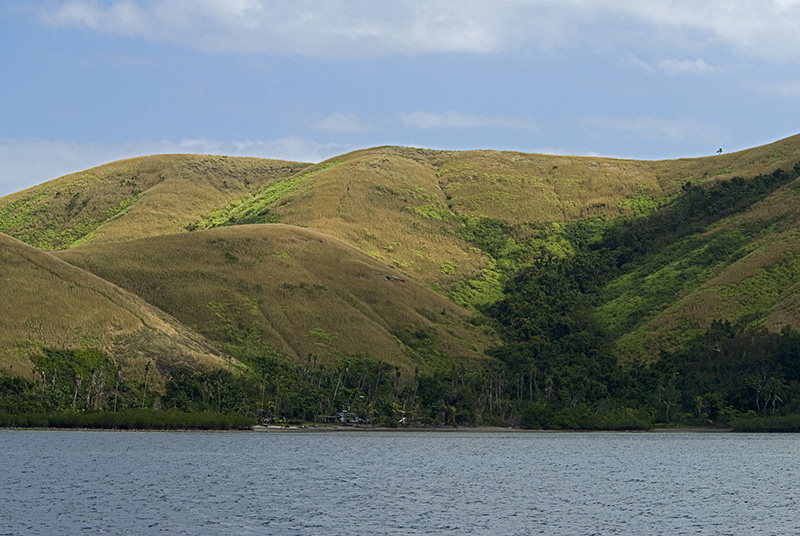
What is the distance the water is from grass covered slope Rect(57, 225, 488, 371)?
4302 centimetres

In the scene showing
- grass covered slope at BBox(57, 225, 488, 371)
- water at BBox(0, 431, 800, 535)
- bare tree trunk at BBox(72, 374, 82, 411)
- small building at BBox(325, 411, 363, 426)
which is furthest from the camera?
grass covered slope at BBox(57, 225, 488, 371)

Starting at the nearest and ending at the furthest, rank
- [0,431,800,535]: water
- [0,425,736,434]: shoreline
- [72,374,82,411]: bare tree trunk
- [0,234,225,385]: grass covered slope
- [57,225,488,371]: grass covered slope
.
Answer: [0,431,800,535]: water, [72,374,82,411]: bare tree trunk, [0,425,736,434]: shoreline, [0,234,225,385]: grass covered slope, [57,225,488,371]: grass covered slope

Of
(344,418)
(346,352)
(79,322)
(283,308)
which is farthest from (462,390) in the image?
(79,322)

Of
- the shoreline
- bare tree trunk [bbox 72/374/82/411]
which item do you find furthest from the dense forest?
the shoreline

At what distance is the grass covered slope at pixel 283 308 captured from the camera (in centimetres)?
17238

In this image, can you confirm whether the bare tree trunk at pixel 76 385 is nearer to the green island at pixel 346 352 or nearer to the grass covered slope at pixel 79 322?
the green island at pixel 346 352

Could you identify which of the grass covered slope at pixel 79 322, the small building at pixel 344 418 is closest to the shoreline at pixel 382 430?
the small building at pixel 344 418

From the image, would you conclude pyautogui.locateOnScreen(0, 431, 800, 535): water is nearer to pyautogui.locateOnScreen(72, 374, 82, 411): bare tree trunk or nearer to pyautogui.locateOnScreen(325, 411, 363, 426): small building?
Answer: pyautogui.locateOnScreen(72, 374, 82, 411): bare tree trunk

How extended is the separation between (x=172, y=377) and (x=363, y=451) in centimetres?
4153

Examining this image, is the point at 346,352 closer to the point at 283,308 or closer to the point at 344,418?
the point at 283,308

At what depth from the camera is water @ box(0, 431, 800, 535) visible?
56.9 metres

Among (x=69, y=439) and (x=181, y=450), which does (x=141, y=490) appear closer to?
(x=181, y=450)

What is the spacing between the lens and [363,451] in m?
115

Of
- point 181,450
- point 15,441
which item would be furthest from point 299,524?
point 15,441
